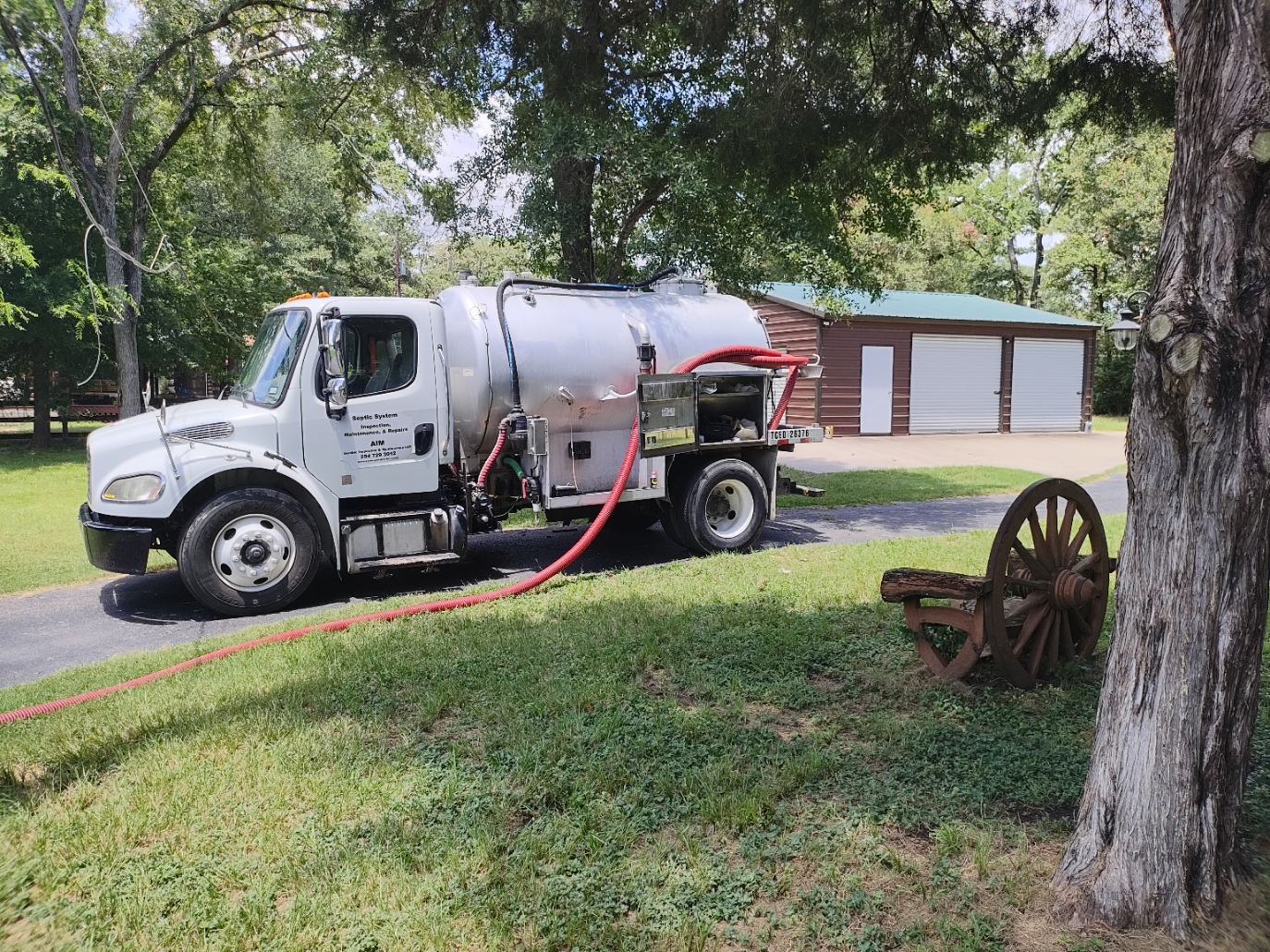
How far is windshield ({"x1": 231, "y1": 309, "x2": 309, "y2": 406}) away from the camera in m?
7.55

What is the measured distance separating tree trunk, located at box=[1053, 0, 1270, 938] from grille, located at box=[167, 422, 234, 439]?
6.51 m

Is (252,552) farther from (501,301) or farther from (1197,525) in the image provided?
(1197,525)

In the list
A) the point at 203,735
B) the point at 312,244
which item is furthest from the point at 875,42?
the point at 312,244

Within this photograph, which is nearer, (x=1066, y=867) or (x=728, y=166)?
(x=1066, y=867)

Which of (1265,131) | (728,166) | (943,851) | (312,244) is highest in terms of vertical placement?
(312,244)

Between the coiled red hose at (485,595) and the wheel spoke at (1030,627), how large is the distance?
151 inches

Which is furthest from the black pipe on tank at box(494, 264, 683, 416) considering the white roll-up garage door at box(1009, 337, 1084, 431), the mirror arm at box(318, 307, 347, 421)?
the white roll-up garage door at box(1009, 337, 1084, 431)

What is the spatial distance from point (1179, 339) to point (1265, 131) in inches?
24.7

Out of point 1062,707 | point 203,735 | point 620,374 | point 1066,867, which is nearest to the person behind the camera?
point 1066,867

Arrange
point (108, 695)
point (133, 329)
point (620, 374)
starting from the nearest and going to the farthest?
point (108, 695) → point (620, 374) → point (133, 329)

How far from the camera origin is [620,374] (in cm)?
864

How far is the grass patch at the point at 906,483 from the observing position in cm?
1325

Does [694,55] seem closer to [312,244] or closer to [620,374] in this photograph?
[620,374]

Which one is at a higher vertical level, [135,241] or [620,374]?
[135,241]
